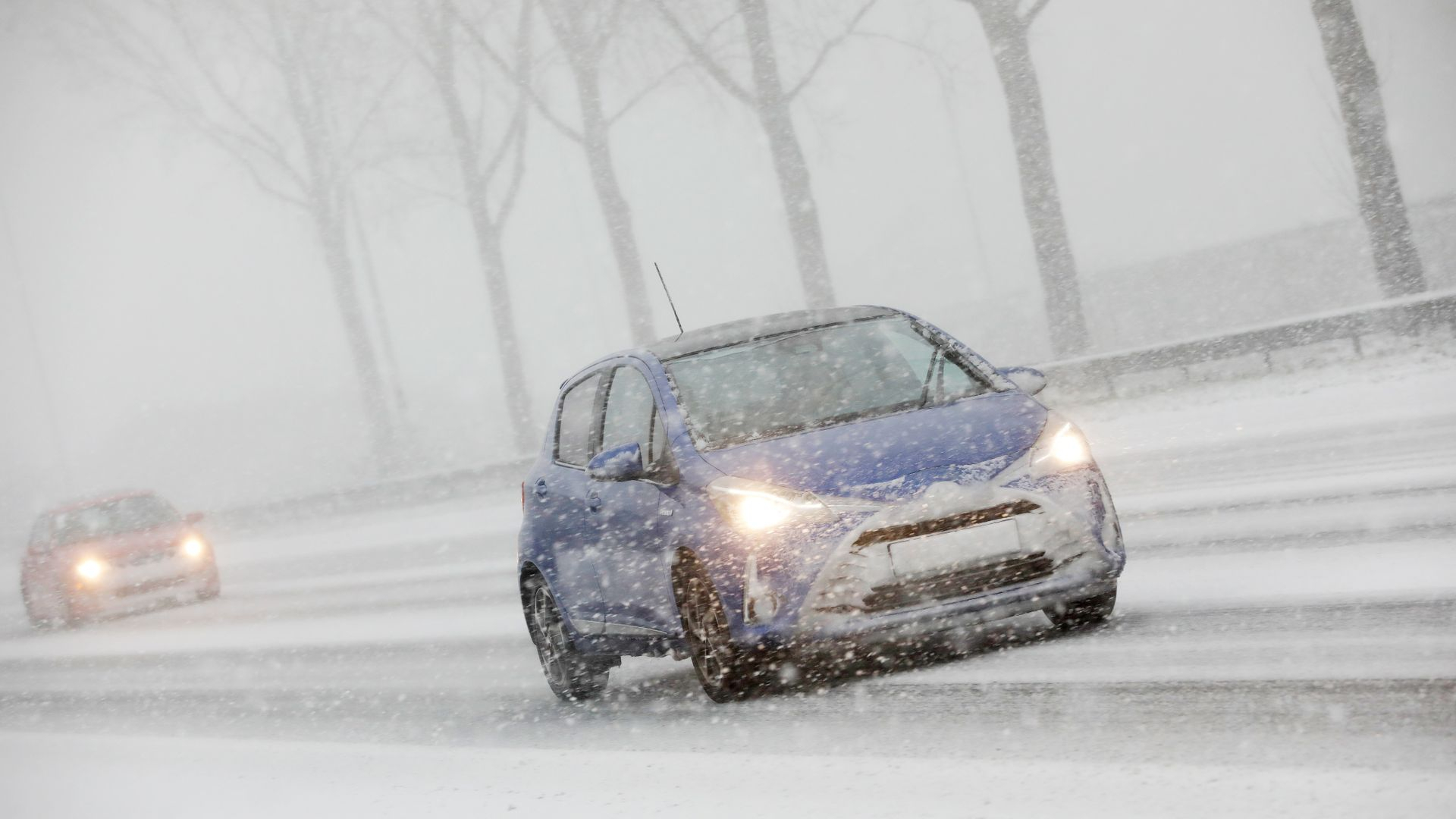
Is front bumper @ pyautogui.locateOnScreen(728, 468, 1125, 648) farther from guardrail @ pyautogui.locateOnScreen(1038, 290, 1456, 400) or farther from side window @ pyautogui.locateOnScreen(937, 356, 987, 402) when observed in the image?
guardrail @ pyautogui.locateOnScreen(1038, 290, 1456, 400)

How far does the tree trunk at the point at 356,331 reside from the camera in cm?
3606

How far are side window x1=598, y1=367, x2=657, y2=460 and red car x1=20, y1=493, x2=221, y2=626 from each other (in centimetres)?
1271

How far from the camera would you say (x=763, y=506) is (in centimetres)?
680

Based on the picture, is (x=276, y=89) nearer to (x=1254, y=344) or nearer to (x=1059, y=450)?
(x=1254, y=344)

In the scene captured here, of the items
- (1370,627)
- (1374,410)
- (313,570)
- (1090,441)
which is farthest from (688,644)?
(313,570)

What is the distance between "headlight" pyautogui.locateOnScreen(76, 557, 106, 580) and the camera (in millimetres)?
20031

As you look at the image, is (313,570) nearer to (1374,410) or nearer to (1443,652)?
(1374,410)

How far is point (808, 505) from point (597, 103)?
23479 millimetres

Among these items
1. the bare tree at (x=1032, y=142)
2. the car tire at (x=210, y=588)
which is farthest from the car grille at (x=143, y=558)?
the bare tree at (x=1032, y=142)

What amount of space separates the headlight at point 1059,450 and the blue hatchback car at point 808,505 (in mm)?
10

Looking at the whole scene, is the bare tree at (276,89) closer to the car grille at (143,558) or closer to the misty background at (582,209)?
the misty background at (582,209)

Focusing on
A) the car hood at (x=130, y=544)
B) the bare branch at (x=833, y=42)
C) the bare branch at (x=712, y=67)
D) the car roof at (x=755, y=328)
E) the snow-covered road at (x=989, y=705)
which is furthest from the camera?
the bare branch at (x=833, y=42)

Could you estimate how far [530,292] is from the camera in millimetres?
83375

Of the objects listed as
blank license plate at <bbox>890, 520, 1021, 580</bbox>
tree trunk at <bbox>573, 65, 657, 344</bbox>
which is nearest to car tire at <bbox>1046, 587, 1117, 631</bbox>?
blank license plate at <bbox>890, 520, 1021, 580</bbox>
